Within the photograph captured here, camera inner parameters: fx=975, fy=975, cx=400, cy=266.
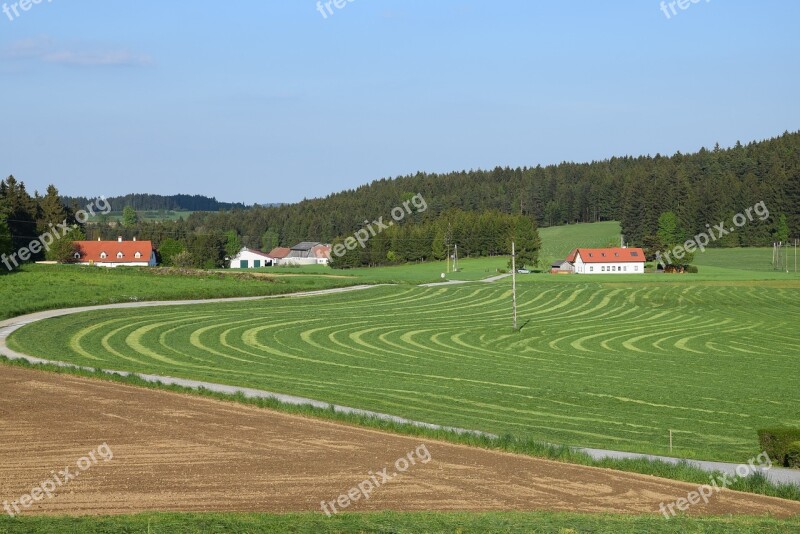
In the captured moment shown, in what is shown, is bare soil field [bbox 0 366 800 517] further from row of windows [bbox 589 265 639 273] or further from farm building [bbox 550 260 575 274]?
farm building [bbox 550 260 575 274]

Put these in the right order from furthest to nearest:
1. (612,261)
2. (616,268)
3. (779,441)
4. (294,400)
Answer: (616,268)
(612,261)
(294,400)
(779,441)

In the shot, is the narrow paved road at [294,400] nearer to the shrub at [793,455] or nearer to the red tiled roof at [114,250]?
the shrub at [793,455]

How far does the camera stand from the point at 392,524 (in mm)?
15688

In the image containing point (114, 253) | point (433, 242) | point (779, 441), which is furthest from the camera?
point (433, 242)

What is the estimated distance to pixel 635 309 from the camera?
81062mm

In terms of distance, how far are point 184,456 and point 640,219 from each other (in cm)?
18063

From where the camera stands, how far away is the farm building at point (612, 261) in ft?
485

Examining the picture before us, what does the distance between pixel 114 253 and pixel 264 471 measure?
12543 cm

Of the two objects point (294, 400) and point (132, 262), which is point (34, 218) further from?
point (294, 400)

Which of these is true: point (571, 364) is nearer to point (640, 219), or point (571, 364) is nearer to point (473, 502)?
point (473, 502)

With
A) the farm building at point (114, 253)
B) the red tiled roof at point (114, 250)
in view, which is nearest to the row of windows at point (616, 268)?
the farm building at point (114, 253)

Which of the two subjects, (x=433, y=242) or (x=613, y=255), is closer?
(x=613, y=255)

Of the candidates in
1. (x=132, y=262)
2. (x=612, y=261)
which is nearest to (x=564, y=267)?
(x=612, y=261)

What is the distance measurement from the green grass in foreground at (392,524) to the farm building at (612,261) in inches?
5256
